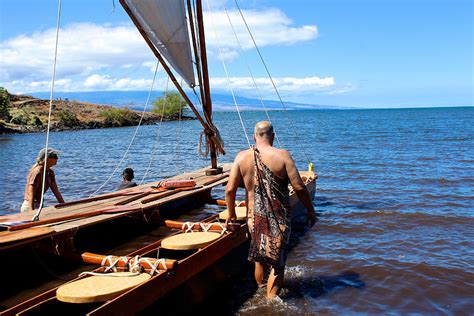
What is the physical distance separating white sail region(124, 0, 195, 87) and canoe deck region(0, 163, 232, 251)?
3.02m

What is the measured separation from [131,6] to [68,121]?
243 feet

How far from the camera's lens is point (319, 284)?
301 inches

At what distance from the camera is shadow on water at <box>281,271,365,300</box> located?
7.20 meters

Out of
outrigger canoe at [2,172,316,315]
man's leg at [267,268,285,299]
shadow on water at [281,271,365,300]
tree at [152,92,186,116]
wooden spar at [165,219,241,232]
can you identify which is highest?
tree at [152,92,186,116]

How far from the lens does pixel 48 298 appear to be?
5070 mm

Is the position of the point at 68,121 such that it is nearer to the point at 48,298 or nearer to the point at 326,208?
the point at 326,208

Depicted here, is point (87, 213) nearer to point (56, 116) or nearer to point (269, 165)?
point (269, 165)

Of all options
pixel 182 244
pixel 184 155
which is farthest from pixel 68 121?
pixel 182 244

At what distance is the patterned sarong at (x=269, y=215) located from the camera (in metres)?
5.79

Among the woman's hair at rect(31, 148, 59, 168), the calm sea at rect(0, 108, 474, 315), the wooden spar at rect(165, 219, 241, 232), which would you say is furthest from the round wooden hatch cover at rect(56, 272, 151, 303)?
the woman's hair at rect(31, 148, 59, 168)

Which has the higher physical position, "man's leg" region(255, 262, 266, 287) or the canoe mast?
the canoe mast

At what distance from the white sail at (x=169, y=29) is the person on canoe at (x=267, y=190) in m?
4.90

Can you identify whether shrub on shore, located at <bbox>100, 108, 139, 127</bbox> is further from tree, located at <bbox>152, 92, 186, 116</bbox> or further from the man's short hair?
the man's short hair

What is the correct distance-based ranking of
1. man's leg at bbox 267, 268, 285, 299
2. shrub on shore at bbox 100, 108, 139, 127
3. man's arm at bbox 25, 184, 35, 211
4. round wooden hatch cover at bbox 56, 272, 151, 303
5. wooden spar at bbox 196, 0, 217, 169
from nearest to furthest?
round wooden hatch cover at bbox 56, 272, 151, 303 → man's leg at bbox 267, 268, 285, 299 → man's arm at bbox 25, 184, 35, 211 → wooden spar at bbox 196, 0, 217, 169 → shrub on shore at bbox 100, 108, 139, 127
